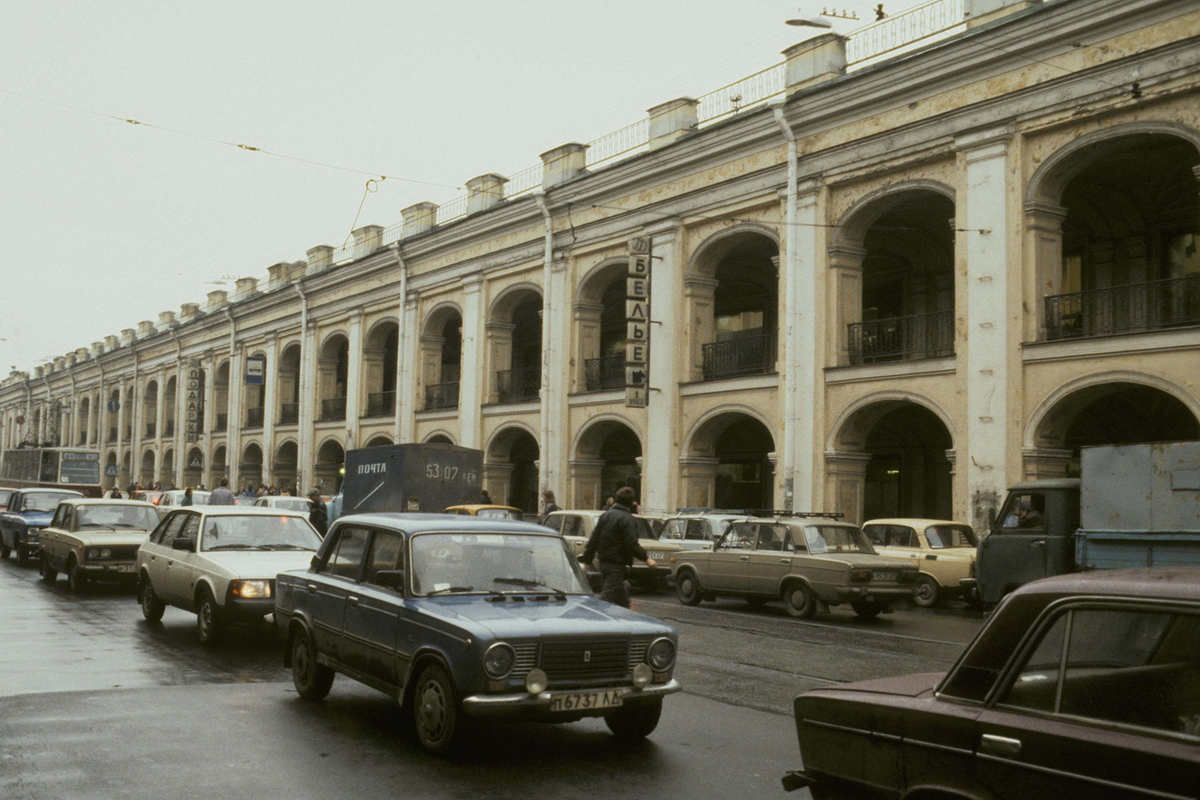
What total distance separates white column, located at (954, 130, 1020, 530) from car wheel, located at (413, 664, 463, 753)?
46.5 feet

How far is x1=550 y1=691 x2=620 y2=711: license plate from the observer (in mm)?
6250

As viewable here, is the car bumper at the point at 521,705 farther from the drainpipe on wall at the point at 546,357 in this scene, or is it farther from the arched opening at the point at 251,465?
the arched opening at the point at 251,465

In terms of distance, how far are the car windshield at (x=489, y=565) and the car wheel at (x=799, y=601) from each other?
8.34 m

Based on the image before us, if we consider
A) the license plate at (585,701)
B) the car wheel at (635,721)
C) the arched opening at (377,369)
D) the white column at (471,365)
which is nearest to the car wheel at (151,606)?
the car wheel at (635,721)

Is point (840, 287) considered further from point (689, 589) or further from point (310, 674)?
point (310, 674)

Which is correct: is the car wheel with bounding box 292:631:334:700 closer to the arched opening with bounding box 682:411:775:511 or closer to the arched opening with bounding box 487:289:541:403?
the arched opening with bounding box 682:411:775:511

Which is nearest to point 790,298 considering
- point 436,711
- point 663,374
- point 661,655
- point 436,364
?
point 663,374

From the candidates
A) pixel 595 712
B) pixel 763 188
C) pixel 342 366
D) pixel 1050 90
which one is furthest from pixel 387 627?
pixel 342 366

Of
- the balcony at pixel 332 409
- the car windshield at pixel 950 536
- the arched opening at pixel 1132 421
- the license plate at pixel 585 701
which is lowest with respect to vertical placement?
the license plate at pixel 585 701

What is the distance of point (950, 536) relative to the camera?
18.0m

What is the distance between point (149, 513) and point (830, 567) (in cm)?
1045

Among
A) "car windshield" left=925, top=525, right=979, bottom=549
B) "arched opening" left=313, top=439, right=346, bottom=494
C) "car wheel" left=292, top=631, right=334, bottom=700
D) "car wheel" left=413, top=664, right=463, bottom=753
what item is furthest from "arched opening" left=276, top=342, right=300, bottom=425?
"car wheel" left=413, top=664, right=463, bottom=753

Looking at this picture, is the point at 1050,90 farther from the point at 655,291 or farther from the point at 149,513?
the point at 149,513

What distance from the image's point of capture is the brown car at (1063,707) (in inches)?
120
